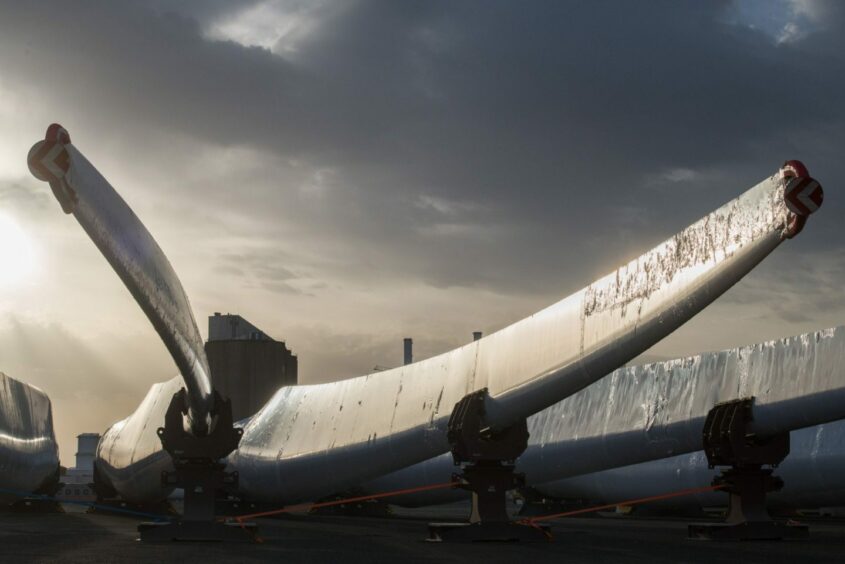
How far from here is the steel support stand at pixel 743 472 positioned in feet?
70.3

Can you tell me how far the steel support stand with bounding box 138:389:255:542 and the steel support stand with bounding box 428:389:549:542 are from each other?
4110 millimetres

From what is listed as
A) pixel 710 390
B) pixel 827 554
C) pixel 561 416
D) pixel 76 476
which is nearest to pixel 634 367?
pixel 561 416

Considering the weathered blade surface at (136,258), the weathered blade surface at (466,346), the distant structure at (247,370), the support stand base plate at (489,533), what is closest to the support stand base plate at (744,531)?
the support stand base plate at (489,533)

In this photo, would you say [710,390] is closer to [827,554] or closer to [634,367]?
[634,367]

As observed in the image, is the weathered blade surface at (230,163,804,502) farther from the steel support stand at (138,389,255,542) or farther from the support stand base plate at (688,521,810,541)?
the support stand base plate at (688,521,810,541)

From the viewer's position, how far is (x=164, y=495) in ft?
122

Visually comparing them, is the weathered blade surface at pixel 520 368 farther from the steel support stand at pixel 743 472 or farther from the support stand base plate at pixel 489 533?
the steel support stand at pixel 743 472

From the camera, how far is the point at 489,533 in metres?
20.3

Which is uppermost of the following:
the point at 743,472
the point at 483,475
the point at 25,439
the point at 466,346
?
the point at 466,346

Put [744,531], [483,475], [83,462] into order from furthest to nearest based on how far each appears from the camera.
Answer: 1. [83,462]
2. [744,531]
3. [483,475]

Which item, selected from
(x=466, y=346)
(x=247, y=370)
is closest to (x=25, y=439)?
(x=247, y=370)

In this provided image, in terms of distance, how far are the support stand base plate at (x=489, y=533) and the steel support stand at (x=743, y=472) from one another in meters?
3.19

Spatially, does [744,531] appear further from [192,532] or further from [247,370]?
[247,370]

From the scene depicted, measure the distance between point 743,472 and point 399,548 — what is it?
6871mm
